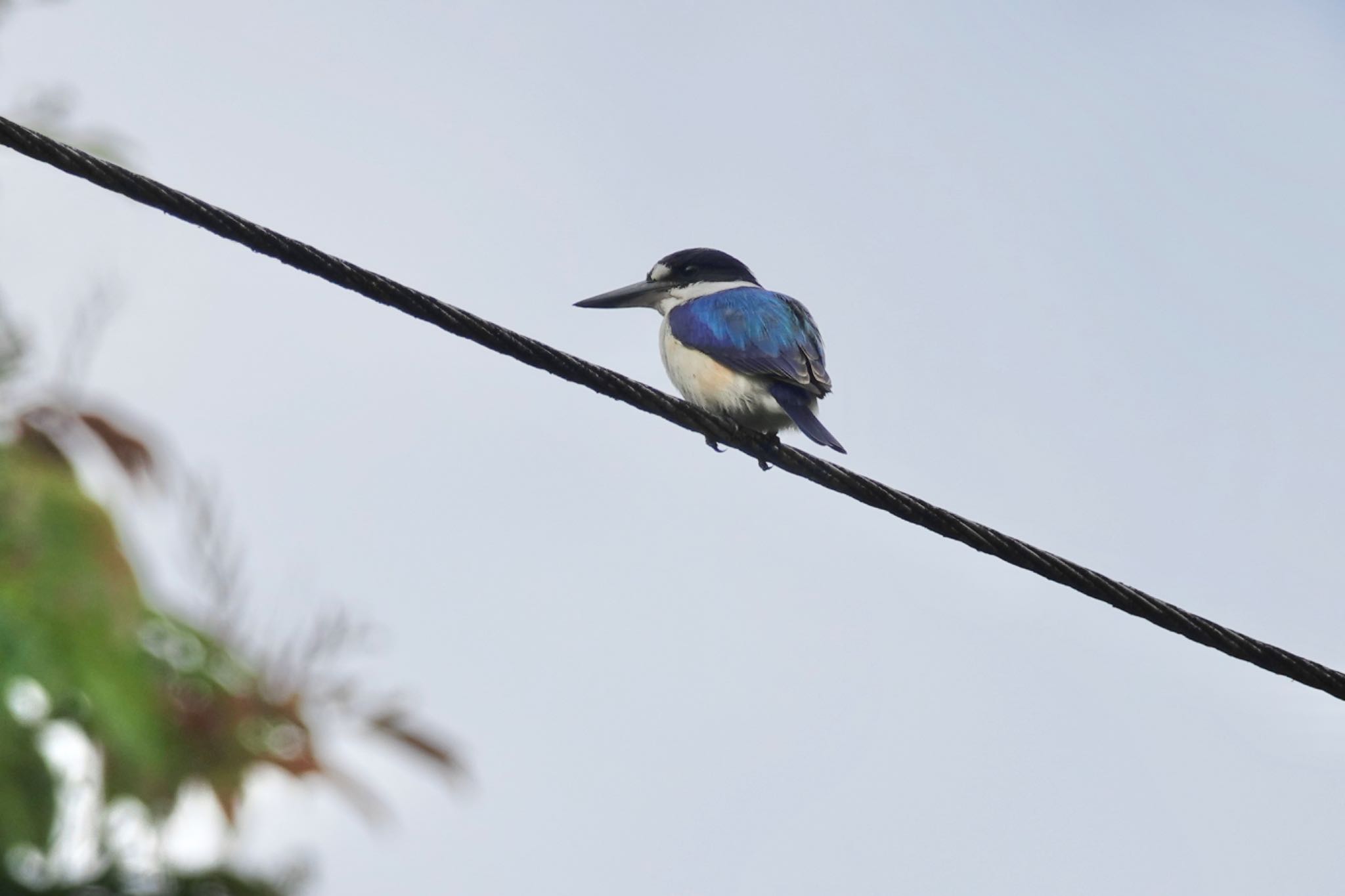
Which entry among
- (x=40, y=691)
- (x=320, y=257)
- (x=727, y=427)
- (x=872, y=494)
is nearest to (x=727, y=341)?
(x=727, y=427)

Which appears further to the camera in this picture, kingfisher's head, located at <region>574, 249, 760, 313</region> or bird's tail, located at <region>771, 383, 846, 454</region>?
kingfisher's head, located at <region>574, 249, 760, 313</region>

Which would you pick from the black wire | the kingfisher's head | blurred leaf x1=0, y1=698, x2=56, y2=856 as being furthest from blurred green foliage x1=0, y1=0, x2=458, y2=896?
the kingfisher's head

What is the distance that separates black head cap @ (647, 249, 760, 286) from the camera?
7.44 metres

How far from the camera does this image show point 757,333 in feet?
19.5

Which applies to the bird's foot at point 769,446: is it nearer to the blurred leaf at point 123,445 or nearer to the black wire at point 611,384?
the black wire at point 611,384

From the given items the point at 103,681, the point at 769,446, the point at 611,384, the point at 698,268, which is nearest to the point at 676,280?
the point at 698,268

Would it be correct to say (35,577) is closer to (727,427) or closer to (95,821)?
(95,821)

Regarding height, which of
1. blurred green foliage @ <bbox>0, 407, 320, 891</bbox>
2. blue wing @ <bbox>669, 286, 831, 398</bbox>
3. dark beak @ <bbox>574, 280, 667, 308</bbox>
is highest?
dark beak @ <bbox>574, 280, 667, 308</bbox>

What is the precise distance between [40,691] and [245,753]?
1.03 feet

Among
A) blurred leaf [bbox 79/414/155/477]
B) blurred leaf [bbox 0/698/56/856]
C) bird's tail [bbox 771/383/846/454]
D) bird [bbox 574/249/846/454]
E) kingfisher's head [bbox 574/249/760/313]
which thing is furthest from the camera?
kingfisher's head [bbox 574/249/760/313]

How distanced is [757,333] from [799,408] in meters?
0.38

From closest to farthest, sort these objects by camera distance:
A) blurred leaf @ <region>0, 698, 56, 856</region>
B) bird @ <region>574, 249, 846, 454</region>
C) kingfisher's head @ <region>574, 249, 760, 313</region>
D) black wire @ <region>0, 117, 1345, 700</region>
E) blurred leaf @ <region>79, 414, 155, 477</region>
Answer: blurred leaf @ <region>0, 698, 56, 856</region>
blurred leaf @ <region>79, 414, 155, 477</region>
black wire @ <region>0, 117, 1345, 700</region>
bird @ <region>574, 249, 846, 454</region>
kingfisher's head @ <region>574, 249, 760, 313</region>

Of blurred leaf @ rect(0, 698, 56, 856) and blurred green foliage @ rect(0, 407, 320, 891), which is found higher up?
blurred green foliage @ rect(0, 407, 320, 891)

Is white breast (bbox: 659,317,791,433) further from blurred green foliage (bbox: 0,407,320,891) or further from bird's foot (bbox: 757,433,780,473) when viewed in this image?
blurred green foliage (bbox: 0,407,320,891)
